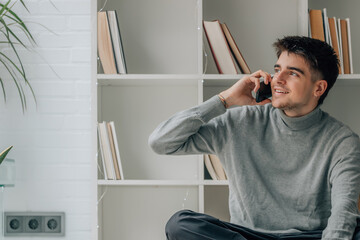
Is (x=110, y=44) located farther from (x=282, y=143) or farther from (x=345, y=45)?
(x=345, y=45)

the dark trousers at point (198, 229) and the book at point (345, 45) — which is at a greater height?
the book at point (345, 45)

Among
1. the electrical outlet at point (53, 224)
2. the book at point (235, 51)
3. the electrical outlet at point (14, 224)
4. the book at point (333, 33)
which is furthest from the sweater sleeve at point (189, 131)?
the electrical outlet at point (14, 224)

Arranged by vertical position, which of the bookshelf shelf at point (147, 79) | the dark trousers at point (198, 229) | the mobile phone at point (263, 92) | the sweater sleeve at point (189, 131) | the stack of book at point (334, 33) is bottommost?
the dark trousers at point (198, 229)

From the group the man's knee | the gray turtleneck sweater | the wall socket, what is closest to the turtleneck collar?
the gray turtleneck sweater

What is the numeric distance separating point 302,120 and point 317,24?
0.53 metres

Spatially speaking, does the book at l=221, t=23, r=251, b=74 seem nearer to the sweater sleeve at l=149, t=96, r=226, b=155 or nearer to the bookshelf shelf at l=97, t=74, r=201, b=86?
the bookshelf shelf at l=97, t=74, r=201, b=86

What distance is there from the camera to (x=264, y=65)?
2484 mm

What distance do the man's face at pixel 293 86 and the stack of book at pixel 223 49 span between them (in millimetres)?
331

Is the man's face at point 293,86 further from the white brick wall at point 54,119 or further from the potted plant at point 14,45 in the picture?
the potted plant at point 14,45

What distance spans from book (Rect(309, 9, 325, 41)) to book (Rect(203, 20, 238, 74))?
0.37m

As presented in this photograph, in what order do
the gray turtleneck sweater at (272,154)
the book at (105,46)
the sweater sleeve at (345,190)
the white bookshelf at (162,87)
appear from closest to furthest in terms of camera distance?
the sweater sleeve at (345,190) < the gray turtleneck sweater at (272,154) < the book at (105,46) < the white bookshelf at (162,87)

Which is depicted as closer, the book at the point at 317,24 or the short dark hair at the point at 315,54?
the short dark hair at the point at 315,54

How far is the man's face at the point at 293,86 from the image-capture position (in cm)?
189

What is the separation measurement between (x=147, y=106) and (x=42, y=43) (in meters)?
0.60
